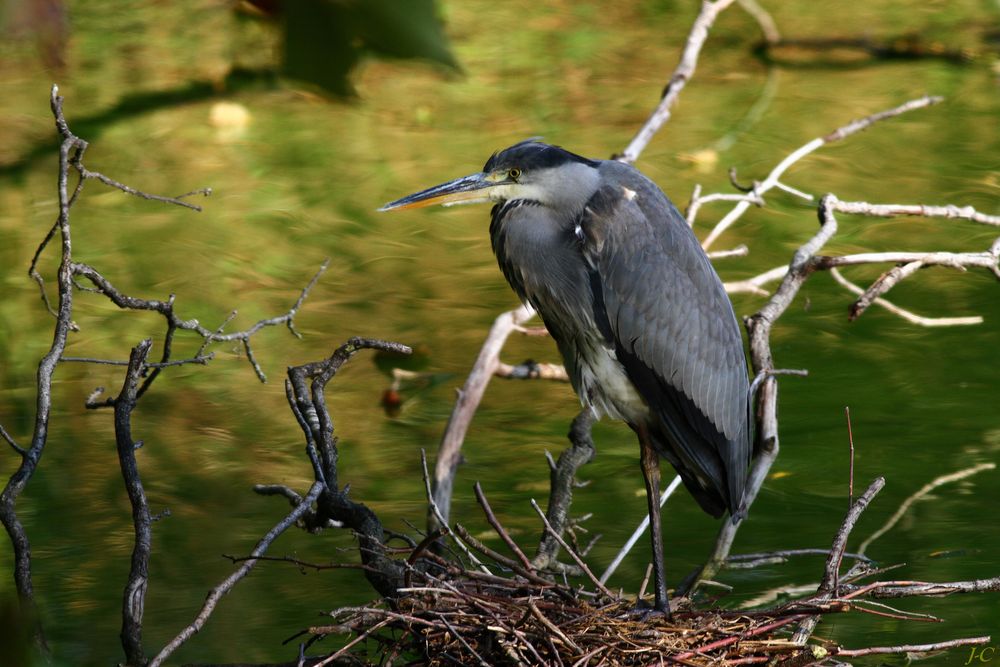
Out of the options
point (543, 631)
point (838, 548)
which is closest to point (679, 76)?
point (838, 548)

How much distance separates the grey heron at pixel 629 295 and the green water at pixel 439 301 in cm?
35

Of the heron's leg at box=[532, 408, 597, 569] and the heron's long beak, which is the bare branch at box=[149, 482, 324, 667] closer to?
the heron's long beak

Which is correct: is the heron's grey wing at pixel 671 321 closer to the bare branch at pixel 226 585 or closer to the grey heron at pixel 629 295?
the grey heron at pixel 629 295

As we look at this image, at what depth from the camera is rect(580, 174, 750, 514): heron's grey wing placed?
109 inches

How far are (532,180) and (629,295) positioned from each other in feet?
1.05

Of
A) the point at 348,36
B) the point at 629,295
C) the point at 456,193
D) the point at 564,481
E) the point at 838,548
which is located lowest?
the point at 564,481

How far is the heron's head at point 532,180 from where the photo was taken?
8.86 ft

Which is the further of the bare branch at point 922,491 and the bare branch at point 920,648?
the bare branch at point 922,491

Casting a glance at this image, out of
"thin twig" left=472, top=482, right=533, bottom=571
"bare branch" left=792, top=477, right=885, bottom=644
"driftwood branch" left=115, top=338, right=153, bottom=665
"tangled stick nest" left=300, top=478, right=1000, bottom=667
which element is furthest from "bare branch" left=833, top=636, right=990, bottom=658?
"driftwood branch" left=115, top=338, right=153, bottom=665

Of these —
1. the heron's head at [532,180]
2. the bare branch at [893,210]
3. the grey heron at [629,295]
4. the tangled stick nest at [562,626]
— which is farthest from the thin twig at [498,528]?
the bare branch at [893,210]

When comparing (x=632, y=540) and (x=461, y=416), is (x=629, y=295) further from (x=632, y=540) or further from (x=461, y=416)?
(x=461, y=416)

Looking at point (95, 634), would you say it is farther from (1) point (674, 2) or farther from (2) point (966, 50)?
(2) point (966, 50)

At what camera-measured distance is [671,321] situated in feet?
9.25

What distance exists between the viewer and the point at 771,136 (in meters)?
8.03
